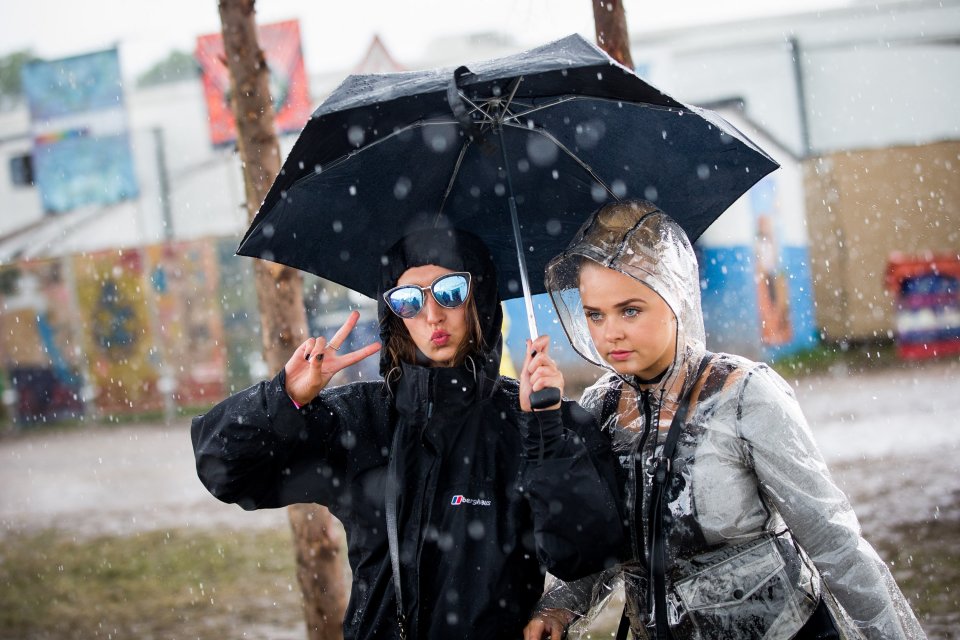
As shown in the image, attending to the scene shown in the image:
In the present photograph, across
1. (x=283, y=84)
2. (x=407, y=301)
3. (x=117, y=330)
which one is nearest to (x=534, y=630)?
(x=407, y=301)

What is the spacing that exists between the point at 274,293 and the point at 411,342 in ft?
5.83

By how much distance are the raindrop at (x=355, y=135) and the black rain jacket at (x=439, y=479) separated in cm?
36

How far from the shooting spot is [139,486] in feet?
35.7

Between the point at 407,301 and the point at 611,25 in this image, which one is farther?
the point at 611,25

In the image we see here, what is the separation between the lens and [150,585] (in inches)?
276

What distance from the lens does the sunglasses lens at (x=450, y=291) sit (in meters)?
2.62

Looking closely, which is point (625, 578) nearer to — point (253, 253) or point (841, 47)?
point (253, 253)

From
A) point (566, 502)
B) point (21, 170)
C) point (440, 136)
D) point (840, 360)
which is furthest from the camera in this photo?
point (21, 170)

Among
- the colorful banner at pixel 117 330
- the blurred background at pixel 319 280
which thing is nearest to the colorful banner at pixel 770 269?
the blurred background at pixel 319 280

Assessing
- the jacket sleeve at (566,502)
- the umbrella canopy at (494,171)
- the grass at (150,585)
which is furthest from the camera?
the grass at (150,585)

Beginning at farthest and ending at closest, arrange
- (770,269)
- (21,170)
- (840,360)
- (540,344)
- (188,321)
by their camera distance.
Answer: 1. (21,170)
2. (188,321)
3. (770,269)
4. (840,360)
5. (540,344)

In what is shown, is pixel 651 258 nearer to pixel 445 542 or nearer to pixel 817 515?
pixel 817 515

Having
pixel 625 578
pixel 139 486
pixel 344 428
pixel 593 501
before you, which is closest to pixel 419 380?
pixel 344 428

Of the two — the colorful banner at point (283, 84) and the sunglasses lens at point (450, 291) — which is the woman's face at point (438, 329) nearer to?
the sunglasses lens at point (450, 291)
